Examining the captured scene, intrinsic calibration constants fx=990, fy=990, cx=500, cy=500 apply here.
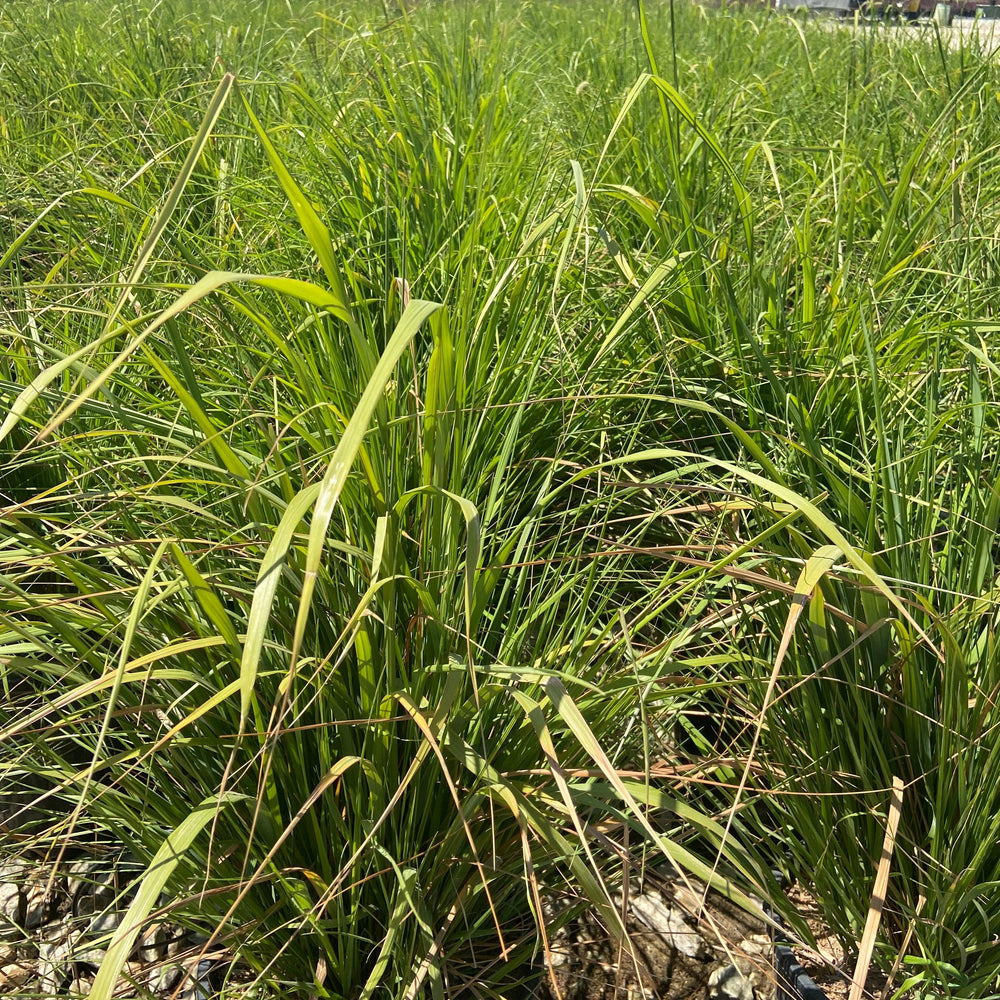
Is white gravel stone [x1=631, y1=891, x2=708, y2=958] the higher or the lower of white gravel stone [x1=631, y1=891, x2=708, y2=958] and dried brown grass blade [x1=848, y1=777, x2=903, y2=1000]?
the lower

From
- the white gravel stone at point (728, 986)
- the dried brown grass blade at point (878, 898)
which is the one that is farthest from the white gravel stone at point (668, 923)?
the dried brown grass blade at point (878, 898)

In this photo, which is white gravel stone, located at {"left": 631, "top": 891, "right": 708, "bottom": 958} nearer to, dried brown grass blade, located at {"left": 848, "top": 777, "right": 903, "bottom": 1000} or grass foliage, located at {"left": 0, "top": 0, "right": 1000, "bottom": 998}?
grass foliage, located at {"left": 0, "top": 0, "right": 1000, "bottom": 998}

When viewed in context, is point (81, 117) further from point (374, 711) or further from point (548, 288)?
point (374, 711)

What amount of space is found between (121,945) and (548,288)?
3.79 ft

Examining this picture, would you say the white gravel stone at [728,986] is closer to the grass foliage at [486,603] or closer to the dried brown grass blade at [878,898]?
the grass foliage at [486,603]

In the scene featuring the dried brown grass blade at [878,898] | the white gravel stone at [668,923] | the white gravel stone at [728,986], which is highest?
the dried brown grass blade at [878,898]

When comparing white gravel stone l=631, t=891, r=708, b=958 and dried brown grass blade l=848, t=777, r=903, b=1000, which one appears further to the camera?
white gravel stone l=631, t=891, r=708, b=958

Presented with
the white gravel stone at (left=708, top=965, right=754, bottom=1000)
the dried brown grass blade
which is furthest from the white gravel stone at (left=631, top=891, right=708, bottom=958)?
the dried brown grass blade

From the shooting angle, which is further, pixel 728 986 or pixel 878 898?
pixel 728 986

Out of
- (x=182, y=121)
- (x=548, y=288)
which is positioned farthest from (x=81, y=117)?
(x=548, y=288)

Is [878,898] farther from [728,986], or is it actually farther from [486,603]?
[486,603]

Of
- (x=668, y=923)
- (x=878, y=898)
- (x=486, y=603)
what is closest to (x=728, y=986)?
(x=668, y=923)

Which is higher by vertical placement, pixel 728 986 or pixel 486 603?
pixel 486 603

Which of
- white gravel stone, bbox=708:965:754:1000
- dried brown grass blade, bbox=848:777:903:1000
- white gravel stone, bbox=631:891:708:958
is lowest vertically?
white gravel stone, bbox=708:965:754:1000
